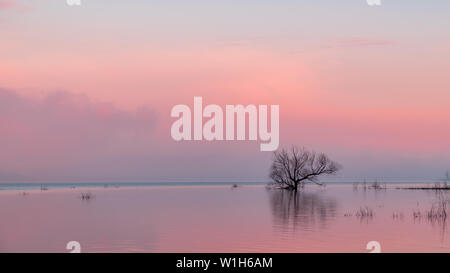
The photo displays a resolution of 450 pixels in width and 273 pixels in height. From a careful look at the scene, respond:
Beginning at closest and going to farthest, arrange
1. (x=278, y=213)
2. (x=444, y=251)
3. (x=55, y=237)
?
1. (x=444, y=251)
2. (x=55, y=237)
3. (x=278, y=213)

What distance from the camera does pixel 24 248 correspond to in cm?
1962

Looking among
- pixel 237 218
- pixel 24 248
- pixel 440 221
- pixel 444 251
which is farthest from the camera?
pixel 237 218

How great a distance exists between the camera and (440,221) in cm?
2583

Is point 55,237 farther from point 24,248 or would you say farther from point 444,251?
point 444,251

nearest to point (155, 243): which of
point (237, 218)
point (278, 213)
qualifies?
point (237, 218)

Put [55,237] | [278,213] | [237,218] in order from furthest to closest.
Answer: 1. [278,213]
2. [237,218]
3. [55,237]

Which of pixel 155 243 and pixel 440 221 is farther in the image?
pixel 440 221

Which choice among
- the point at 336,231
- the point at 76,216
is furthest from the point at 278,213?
the point at 76,216
